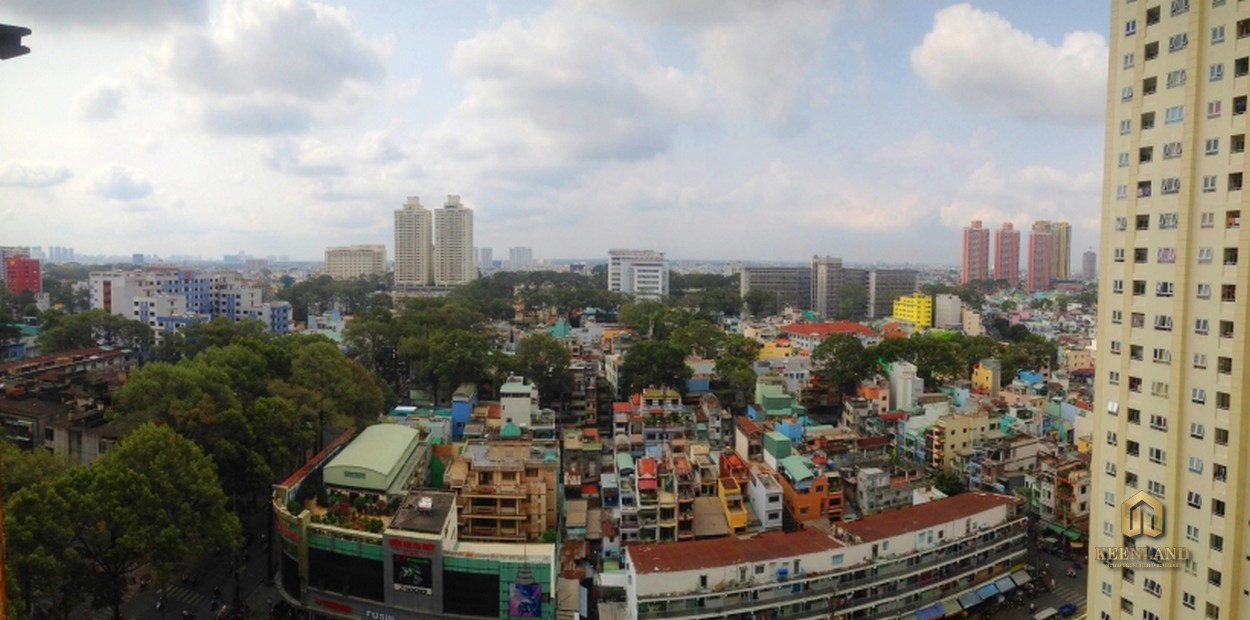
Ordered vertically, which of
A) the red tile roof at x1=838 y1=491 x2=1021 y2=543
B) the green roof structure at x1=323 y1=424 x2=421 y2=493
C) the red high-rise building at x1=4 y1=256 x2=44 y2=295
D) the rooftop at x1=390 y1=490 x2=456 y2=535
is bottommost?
the red tile roof at x1=838 y1=491 x2=1021 y2=543

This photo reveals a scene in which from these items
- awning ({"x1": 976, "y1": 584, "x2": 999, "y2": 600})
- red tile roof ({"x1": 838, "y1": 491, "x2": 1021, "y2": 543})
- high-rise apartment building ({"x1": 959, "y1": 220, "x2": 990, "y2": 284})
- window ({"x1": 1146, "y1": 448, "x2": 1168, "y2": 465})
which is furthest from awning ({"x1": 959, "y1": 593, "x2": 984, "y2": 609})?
high-rise apartment building ({"x1": 959, "y1": 220, "x2": 990, "y2": 284})

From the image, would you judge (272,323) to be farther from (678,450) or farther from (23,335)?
(678,450)

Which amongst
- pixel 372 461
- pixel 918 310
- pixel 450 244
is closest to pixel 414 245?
pixel 450 244

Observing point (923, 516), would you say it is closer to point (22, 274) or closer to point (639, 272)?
point (22, 274)

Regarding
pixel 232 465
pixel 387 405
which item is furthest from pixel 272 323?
pixel 232 465

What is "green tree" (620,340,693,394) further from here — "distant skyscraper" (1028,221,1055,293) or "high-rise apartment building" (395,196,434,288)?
"distant skyscraper" (1028,221,1055,293)

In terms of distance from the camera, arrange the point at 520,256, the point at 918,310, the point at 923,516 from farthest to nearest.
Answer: the point at 520,256
the point at 918,310
the point at 923,516
